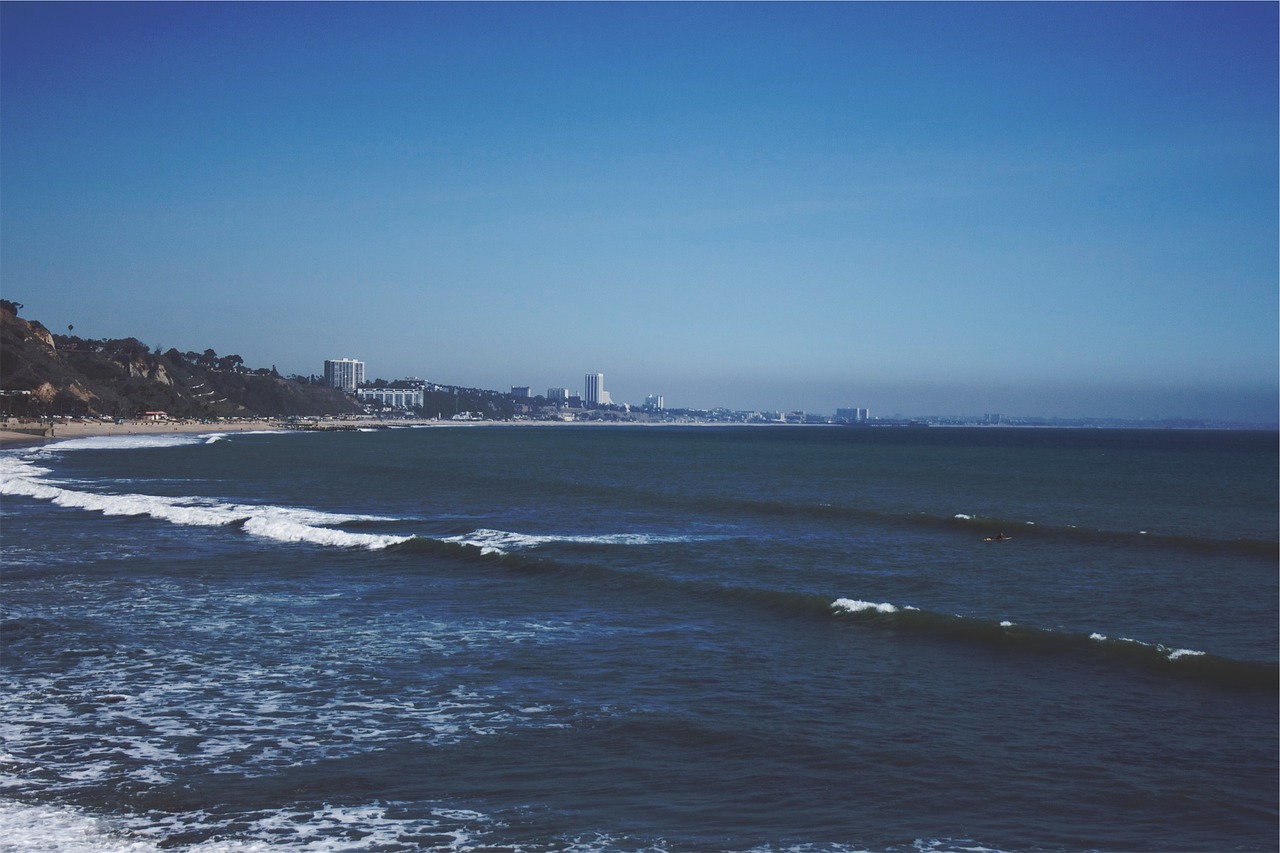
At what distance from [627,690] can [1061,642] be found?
30.1ft

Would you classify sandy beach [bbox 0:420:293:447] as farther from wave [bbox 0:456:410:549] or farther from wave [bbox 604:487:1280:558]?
wave [bbox 604:487:1280:558]

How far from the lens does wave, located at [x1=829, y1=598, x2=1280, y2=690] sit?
1653 centimetres

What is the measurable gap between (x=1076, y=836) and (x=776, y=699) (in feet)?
16.8

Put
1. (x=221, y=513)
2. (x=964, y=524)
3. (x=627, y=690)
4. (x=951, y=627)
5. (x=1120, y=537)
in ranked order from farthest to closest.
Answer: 1. (x=964, y=524)
2. (x=221, y=513)
3. (x=1120, y=537)
4. (x=951, y=627)
5. (x=627, y=690)

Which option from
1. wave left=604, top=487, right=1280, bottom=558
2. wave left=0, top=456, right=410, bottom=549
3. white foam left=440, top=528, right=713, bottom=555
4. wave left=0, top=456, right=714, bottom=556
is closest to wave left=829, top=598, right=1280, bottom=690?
white foam left=440, top=528, right=713, bottom=555

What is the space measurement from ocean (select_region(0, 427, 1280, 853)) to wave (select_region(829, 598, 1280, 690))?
8 cm

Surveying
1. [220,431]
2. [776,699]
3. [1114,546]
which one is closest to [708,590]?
Answer: [776,699]

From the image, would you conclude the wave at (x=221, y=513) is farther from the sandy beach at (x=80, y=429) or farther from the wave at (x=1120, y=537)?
the sandy beach at (x=80, y=429)

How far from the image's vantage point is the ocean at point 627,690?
10078 mm

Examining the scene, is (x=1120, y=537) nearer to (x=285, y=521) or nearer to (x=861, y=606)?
(x=861, y=606)

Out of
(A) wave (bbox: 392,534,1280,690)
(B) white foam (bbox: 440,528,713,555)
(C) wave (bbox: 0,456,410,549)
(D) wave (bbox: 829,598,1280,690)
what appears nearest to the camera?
(D) wave (bbox: 829,598,1280,690)

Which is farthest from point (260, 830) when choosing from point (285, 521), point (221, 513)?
point (221, 513)

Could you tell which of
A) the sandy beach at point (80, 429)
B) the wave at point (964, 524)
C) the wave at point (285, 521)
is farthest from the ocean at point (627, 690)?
the sandy beach at point (80, 429)

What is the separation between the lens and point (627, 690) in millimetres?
14656
